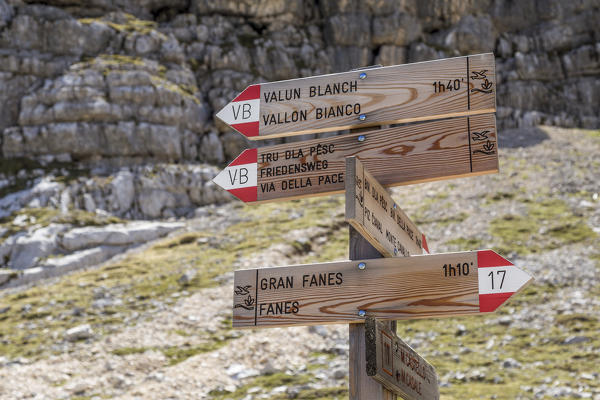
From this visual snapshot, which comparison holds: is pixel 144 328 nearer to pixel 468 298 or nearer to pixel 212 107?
pixel 468 298

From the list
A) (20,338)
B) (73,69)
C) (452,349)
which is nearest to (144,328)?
(20,338)

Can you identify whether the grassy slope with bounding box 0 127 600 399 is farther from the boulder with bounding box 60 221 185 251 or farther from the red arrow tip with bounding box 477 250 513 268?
the red arrow tip with bounding box 477 250 513 268

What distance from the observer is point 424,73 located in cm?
607

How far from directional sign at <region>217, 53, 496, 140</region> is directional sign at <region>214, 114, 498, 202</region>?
0.14 meters

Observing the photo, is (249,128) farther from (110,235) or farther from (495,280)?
(110,235)

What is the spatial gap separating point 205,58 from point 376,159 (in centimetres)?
6519

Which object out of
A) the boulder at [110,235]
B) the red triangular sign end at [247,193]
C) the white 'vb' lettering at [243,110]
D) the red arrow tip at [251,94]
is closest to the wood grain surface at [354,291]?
the red triangular sign end at [247,193]

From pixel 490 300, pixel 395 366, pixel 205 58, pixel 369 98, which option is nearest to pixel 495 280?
pixel 490 300

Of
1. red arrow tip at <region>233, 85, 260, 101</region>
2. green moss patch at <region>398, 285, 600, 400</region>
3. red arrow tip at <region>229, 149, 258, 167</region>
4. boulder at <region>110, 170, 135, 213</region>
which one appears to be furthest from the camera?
boulder at <region>110, 170, 135, 213</region>

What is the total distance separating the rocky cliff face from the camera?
58.2m

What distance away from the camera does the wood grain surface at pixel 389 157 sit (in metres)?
5.87

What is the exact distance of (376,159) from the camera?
6.10 meters

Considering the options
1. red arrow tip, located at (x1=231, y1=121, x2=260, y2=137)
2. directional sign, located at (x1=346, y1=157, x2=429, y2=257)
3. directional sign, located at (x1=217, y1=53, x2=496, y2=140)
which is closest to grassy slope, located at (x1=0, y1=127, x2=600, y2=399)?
directional sign, located at (x1=346, y1=157, x2=429, y2=257)

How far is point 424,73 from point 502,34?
80.5 metres
